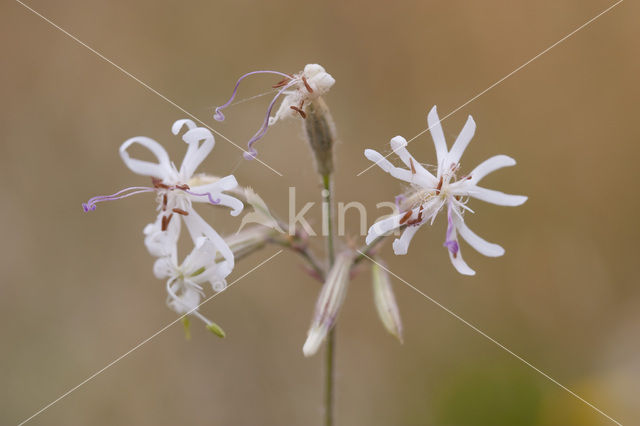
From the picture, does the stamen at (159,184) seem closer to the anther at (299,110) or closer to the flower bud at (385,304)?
the anther at (299,110)

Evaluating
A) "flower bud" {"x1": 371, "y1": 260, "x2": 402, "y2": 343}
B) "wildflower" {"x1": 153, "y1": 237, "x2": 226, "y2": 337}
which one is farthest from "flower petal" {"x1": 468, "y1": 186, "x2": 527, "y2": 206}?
"wildflower" {"x1": 153, "y1": 237, "x2": 226, "y2": 337}

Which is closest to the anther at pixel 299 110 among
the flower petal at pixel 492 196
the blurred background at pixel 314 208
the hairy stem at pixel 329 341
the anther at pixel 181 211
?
the hairy stem at pixel 329 341

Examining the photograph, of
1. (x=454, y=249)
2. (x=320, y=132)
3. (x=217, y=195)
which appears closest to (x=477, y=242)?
(x=454, y=249)

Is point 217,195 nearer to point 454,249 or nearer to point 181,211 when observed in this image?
point 181,211

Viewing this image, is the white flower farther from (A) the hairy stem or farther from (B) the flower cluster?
(B) the flower cluster

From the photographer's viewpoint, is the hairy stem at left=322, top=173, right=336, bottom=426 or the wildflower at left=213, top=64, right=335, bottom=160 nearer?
the wildflower at left=213, top=64, right=335, bottom=160

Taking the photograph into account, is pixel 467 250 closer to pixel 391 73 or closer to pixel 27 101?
pixel 391 73
